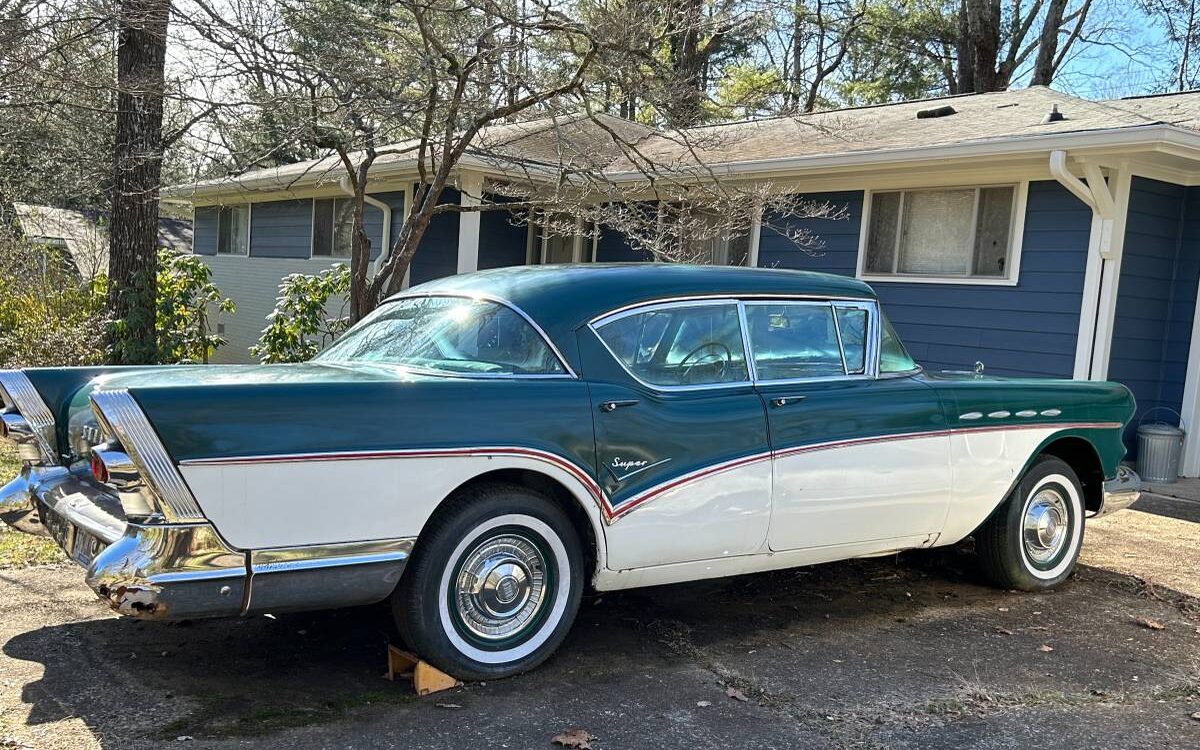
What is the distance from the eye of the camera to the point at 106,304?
12.1m

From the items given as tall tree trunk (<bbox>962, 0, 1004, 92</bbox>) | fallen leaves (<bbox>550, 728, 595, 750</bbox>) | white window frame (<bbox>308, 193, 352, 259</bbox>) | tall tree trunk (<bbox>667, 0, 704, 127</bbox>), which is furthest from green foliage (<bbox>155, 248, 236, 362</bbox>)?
tall tree trunk (<bbox>962, 0, 1004, 92</bbox>)

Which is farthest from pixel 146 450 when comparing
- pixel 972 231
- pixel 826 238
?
pixel 826 238

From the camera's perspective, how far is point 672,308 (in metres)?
4.64

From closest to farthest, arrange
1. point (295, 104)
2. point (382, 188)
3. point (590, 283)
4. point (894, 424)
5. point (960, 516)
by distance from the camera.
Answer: point (590, 283) < point (894, 424) < point (960, 516) < point (295, 104) < point (382, 188)

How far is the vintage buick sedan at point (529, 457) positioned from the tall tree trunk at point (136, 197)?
7.39m

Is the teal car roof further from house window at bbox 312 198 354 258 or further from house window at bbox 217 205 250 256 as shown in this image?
house window at bbox 217 205 250 256

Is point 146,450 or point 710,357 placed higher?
point 710,357

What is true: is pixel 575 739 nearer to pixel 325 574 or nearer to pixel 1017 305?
pixel 325 574

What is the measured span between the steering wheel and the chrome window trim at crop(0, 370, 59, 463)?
8.71ft

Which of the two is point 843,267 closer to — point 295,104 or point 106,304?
point 295,104

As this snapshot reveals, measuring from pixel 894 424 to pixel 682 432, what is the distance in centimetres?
126

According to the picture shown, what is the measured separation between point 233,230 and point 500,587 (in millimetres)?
17486

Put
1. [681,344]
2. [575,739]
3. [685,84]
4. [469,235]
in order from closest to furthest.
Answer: [575,739] → [681,344] → [685,84] → [469,235]

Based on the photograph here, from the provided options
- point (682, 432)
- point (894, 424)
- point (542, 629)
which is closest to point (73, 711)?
point (542, 629)
